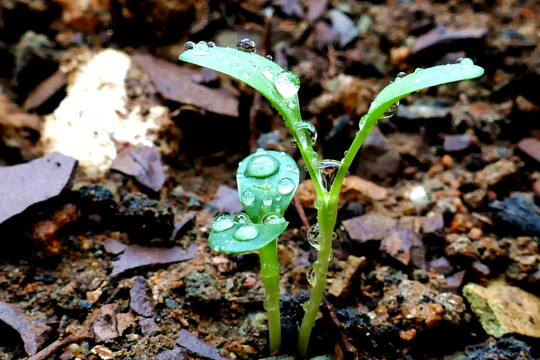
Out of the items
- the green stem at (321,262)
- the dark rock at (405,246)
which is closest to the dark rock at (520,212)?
the dark rock at (405,246)

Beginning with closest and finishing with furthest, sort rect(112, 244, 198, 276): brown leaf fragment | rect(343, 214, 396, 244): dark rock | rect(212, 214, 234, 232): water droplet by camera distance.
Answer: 1. rect(212, 214, 234, 232): water droplet
2. rect(112, 244, 198, 276): brown leaf fragment
3. rect(343, 214, 396, 244): dark rock

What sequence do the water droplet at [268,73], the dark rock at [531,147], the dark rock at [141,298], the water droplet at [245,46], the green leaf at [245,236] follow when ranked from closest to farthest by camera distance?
the green leaf at [245,236] < the water droplet at [268,73] < the water droplet at [245,46] < the dark rock at [141,298] < the dark rock at [531,147]

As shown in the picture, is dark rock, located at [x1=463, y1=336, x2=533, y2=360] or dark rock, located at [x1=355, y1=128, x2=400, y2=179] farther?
dark rock, located at [x1=355, y1=128, x2=400, y2=179]

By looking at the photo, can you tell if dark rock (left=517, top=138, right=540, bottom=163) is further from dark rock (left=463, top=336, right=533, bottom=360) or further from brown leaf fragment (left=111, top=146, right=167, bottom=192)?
brown leaf fragment (left=111, top=146, right=167, bottom=192)

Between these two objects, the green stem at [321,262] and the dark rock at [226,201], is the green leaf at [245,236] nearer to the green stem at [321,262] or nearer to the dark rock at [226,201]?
the green stem at [321,262]

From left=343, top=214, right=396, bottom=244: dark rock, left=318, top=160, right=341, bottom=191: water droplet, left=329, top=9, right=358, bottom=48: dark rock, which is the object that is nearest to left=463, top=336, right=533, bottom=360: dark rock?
left=343, top=214, right=396, bottom=244: dark rock
